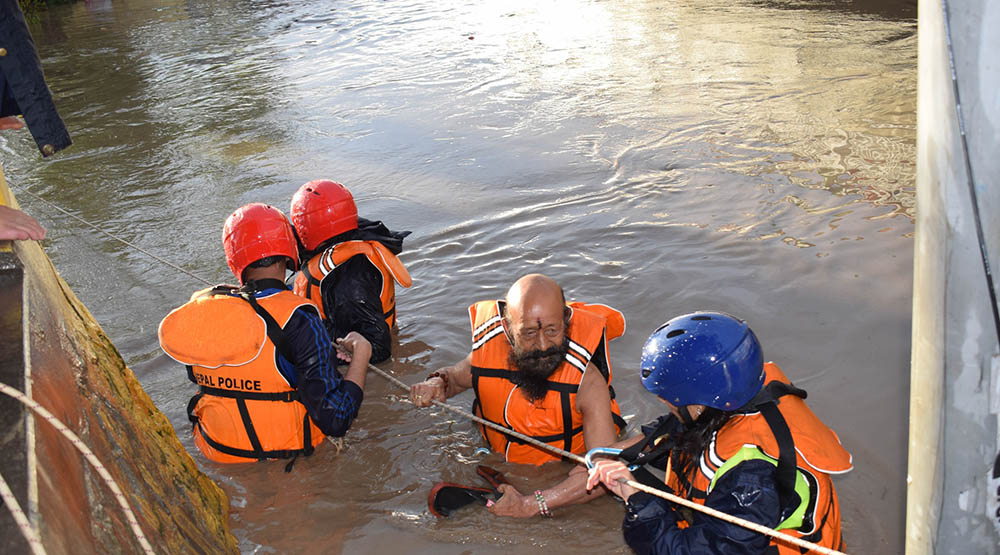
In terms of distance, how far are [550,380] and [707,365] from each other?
1.19 m

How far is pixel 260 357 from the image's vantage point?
12.9 ft

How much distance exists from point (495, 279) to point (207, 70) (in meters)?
13.2

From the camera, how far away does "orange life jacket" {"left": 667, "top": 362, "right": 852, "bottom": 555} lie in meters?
2.91

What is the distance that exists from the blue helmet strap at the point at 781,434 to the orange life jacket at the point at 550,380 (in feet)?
3.69

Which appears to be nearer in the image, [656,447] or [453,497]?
[656,447]

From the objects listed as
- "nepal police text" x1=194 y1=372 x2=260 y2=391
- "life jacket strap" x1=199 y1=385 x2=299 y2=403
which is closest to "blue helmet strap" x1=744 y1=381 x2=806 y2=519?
"life jacket strap" x1=199 y1=385 x2=299 y2=403

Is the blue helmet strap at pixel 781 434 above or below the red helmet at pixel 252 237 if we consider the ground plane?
below

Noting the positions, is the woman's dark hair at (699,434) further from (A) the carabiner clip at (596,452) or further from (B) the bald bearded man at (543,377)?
(B) the bald bearded man at (543,377)

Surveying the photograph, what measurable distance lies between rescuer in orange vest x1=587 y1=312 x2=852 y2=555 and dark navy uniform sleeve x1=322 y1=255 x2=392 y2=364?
2522 mm

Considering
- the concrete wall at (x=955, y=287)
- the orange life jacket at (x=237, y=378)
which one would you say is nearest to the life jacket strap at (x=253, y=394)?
the orange life jacket at (x=237, y=378)

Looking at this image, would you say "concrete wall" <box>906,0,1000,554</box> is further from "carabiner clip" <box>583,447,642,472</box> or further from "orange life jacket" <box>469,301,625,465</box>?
"orange life jacket" <box>469,301,625,465</box>

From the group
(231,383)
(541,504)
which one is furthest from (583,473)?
(231,383)

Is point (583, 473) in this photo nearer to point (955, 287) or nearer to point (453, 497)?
point (453, 497)

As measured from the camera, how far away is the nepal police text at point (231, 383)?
13.2 feet
